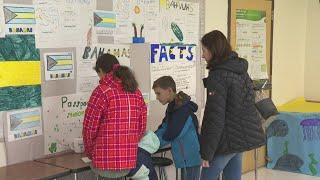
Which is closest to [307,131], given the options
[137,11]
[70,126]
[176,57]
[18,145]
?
[176,57]

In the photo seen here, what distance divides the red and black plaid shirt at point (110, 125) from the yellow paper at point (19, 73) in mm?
488

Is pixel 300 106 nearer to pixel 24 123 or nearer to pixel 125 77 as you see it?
pixel 125 77

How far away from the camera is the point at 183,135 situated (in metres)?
3.03

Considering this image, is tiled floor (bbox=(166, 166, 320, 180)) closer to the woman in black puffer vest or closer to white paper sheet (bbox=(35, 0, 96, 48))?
the woman in black puffer vest

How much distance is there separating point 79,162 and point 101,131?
38cm

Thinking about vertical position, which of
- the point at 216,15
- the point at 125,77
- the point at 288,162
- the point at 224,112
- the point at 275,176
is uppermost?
the point at 216,15

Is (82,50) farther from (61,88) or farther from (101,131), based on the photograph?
(101,131)

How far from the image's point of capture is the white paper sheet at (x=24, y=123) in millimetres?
2750

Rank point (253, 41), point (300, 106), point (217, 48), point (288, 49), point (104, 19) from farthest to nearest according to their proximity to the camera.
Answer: point (288, 49) → point (300, 106) → point (253, 41) → point (104, 19) → point (217, 48)

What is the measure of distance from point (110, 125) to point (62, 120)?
Result: 0.62m

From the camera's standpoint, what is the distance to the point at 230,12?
446cm

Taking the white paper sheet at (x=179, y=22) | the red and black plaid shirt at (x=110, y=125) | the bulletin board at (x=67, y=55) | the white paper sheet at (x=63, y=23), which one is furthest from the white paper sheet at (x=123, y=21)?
the red and black plaid shirt at (x=110, y=125)

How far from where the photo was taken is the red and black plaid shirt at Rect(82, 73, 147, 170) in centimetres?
257

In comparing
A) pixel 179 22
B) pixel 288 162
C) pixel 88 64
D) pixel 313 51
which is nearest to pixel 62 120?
pixel 88 64
